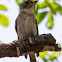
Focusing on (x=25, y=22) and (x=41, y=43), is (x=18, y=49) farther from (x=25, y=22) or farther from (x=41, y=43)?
(x=25, y=22)

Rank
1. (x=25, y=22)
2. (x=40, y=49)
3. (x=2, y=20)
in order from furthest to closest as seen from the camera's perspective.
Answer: (x=25, y=22) < (x=40, y=49) < (x=2, y=20)

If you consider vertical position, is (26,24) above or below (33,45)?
above

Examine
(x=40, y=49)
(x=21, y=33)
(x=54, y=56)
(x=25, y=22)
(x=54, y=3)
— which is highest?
(x=54, y=3)

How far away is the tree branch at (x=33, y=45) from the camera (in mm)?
3285

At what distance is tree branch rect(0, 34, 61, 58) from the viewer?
10.8 feet

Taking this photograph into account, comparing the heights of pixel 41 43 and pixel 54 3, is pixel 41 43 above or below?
below

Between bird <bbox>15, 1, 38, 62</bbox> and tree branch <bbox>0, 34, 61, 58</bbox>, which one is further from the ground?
bird <bbox>15, 1, 38, 62</bbox>

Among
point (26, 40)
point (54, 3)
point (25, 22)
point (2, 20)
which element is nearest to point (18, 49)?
point (26, 40)

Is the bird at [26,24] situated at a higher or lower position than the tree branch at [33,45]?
higher

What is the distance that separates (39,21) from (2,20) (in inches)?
32.9

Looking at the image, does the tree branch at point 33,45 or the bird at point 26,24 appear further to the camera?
the bird at point 26,24

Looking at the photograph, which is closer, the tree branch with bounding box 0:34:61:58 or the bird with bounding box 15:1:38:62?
the tree branch with bounding box 0:34:61:58

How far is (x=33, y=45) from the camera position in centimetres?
347

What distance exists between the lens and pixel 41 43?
347 cm
